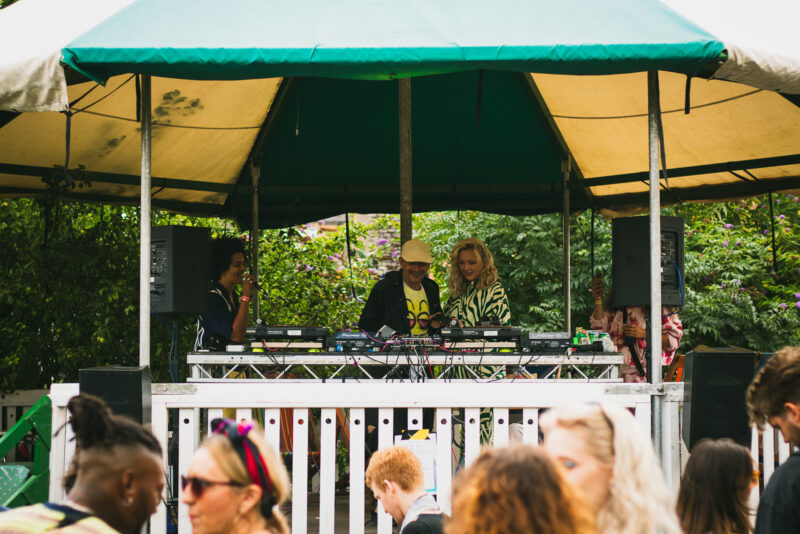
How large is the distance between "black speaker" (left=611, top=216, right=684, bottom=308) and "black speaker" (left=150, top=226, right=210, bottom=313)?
2652 mm

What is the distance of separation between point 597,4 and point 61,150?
5.05 meters

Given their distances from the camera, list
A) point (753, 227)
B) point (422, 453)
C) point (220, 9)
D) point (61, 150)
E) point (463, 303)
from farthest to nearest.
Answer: point (753, 227)
point (61, 150)
point (463, 303)
point (220, 9)
point (422, 453)

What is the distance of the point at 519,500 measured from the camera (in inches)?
72.4

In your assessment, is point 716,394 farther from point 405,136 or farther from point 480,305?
point 405,136

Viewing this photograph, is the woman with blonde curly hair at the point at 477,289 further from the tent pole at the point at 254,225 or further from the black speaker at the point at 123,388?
the tent pole at the point at 254,225

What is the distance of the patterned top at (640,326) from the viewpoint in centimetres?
730

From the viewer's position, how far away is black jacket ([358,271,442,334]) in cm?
717

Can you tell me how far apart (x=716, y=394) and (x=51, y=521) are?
3.62m

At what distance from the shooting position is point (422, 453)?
4.64m

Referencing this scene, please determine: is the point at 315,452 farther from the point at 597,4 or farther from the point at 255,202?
the point at 597,4

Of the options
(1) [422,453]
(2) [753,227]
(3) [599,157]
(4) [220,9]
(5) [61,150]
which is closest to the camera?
(1) [422,453]

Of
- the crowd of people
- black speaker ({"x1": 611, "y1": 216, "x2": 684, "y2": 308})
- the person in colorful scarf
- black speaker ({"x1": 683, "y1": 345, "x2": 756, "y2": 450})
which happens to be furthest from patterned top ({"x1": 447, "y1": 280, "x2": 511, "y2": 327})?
the crowd of people

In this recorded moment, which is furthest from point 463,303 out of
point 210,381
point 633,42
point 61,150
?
point 61,150

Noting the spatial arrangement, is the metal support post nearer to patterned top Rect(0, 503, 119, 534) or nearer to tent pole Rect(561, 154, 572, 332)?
patterned top Rect(0, 503, 119, 534)
